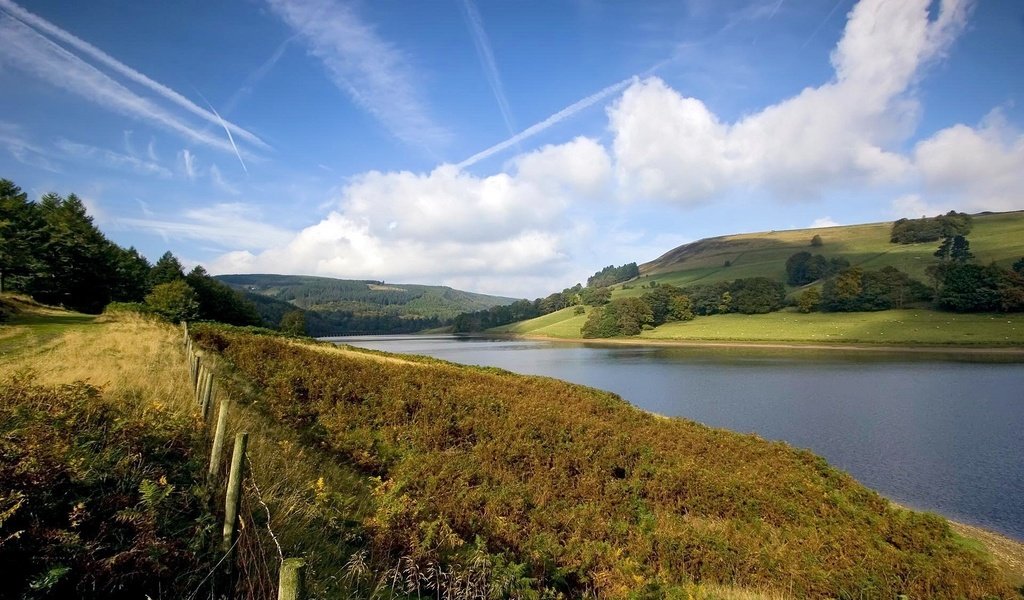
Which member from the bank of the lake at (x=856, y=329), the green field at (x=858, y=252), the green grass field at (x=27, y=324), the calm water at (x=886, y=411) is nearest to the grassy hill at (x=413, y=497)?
the green grass field at (x=27, y=324)

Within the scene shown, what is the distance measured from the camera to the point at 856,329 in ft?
272

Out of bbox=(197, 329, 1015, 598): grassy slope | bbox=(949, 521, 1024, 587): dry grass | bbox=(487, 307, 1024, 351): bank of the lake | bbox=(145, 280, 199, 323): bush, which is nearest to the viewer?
bbox=(197, 329, 1015, 598): grassy slope

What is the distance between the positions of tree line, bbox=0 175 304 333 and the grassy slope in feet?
114

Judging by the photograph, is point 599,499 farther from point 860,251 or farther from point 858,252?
point 860,251

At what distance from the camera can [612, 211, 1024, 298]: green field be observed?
115m

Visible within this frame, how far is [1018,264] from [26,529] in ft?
453

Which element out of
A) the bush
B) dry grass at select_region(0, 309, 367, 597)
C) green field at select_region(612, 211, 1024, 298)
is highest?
green field at select_region(612, 211, 1024, 298)

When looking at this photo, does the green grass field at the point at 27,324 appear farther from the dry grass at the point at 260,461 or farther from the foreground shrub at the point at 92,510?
the foreground shrub at the point at 92,510

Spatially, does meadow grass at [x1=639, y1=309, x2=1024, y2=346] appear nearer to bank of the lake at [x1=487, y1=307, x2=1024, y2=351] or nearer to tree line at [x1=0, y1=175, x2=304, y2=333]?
bank of the lake at [x1=487, y1=307, x2=1024, y2=351]

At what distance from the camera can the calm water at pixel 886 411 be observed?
62.1 ft

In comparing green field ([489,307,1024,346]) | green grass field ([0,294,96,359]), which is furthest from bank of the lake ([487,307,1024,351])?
green grass field ([0,294,96,359])

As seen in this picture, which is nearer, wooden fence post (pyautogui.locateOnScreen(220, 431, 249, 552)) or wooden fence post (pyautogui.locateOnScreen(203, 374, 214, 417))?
wooden fence post (pyautogui.locateOnScreen(220, 431, 249, 552))

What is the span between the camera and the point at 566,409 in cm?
1823

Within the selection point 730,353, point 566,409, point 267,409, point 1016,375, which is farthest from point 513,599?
point 730,353
